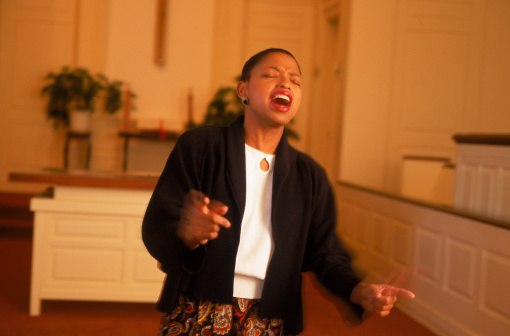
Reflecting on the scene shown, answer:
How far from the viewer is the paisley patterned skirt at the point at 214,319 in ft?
4.03

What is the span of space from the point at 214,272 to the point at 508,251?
2709mm

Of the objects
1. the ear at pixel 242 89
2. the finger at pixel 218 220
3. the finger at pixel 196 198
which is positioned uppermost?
the ear at pixel 242 89

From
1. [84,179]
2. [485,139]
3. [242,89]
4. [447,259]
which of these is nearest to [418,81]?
[485,139]

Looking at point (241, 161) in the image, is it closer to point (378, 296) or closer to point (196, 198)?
point (196, 198)

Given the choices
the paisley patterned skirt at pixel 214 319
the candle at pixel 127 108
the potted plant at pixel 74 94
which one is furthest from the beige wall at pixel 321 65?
the paisley patterned skirt at pixel 214 319

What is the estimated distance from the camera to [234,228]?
120cm

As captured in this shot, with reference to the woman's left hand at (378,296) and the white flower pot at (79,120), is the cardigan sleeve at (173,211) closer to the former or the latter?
the woman's left hand at (378,296)

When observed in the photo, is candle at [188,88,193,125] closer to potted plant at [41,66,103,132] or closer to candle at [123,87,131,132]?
candle at [123,87,131,132]

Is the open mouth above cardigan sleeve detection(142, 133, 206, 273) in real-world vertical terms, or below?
above

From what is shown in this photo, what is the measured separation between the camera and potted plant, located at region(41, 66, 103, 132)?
711 centimetres

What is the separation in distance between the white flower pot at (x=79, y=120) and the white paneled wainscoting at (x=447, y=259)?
3.66 m

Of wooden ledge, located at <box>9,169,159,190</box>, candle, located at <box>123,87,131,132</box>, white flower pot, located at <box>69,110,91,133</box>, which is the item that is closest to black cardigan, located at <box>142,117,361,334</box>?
wooden ledge, located at <box>9,169,159,190</box>

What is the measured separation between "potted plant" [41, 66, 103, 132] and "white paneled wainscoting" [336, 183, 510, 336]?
3685 millimetres

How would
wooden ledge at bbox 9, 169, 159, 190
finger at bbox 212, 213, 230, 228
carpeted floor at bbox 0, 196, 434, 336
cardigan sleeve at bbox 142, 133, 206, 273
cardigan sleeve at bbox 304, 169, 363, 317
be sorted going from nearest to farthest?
finger at bbox 212, 213, 230, 228 → cardigan sleeve at bbox 142, 133, 206, 273 → cardigan sleeve at bbox 304, 169, 363, 317 → wooden ledge at bbox 9, 169, 159, 190 → carpeted floor at bbox 0, 196, 434, 336
